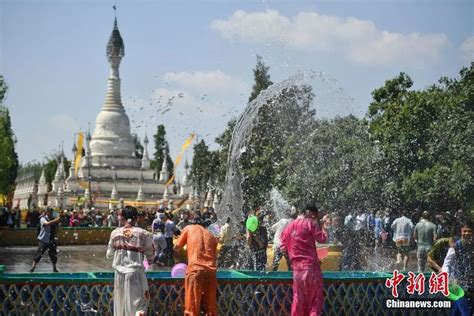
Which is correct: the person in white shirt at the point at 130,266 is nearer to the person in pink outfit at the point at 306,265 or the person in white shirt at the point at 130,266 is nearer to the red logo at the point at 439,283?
the person in pink outfit at the point at 306,265

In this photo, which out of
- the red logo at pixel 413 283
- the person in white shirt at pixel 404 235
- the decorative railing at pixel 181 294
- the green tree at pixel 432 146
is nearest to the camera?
the decorative railing at pixel 181 294

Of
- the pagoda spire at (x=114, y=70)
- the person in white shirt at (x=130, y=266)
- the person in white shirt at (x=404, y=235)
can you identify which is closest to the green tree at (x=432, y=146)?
the person in white shirt at (x=404, y=235)

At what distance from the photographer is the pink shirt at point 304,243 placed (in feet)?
29.8

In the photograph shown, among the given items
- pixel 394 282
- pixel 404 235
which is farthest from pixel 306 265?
pixel 404 235

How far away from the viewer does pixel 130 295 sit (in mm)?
8523

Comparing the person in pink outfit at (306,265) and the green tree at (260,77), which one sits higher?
the green tree at (260,77)

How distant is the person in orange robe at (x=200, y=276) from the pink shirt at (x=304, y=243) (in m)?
0.97

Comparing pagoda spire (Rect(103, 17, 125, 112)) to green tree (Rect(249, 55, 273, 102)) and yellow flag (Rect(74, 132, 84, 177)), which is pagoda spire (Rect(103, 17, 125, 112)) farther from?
green tree (Rect(249, 55, 273, 102))

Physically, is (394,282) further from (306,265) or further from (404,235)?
(404,235)

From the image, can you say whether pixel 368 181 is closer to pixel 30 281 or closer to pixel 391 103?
pixel 391 103

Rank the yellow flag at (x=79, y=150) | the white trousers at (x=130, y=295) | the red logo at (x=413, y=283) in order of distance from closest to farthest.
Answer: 1. the white trousers at (x=130, y=295)
2. the red logo at (x=413, y=283)
3. the yellow flag at (x=79, y=150)

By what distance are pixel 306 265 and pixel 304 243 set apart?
0.26 meters

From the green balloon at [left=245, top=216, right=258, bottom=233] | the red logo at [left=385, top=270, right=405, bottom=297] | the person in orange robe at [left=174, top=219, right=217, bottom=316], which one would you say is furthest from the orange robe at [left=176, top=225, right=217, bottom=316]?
the green balloon at [left=245, top=216, right=258, bottom=233]

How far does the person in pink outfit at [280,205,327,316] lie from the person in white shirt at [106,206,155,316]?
1737 mm
